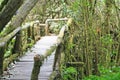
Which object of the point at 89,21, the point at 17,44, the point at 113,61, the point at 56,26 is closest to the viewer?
the point at 89,21

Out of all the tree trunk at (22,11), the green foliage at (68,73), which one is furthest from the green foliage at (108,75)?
the tree trunk at (22,11)

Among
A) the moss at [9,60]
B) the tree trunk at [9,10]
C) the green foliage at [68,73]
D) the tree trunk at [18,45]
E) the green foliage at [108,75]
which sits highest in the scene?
the tree trunk at [9,10]

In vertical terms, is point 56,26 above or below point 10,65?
above

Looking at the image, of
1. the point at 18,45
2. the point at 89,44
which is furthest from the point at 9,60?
the point at 89,44

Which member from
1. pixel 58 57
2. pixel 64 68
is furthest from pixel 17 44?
pixel 58 57

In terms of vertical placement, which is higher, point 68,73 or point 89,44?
point 89,44

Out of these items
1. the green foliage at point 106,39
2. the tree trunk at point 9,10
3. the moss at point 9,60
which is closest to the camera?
the tree trunk at point 9,10

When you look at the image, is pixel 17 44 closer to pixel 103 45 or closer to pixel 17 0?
pixel 103 45

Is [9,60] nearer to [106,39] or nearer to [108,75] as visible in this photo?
[108,75]

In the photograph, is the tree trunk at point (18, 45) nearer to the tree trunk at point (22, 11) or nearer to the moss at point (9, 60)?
the moss at point (9, 60)

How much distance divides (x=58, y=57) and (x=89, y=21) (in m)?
1.94

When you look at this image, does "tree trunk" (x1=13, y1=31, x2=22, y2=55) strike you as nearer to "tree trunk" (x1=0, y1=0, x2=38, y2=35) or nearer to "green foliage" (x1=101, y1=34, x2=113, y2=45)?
"tree trunk" (x1=0, y1=0, x2=38, y2=35)

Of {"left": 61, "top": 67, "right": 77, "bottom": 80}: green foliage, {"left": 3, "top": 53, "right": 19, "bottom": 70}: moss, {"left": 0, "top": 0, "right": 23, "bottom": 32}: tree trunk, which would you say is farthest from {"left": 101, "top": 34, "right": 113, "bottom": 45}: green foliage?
{"left": 0, "top": 0, "right": 23, "bottom": 32}: tree trunk

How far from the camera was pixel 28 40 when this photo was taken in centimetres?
1118
